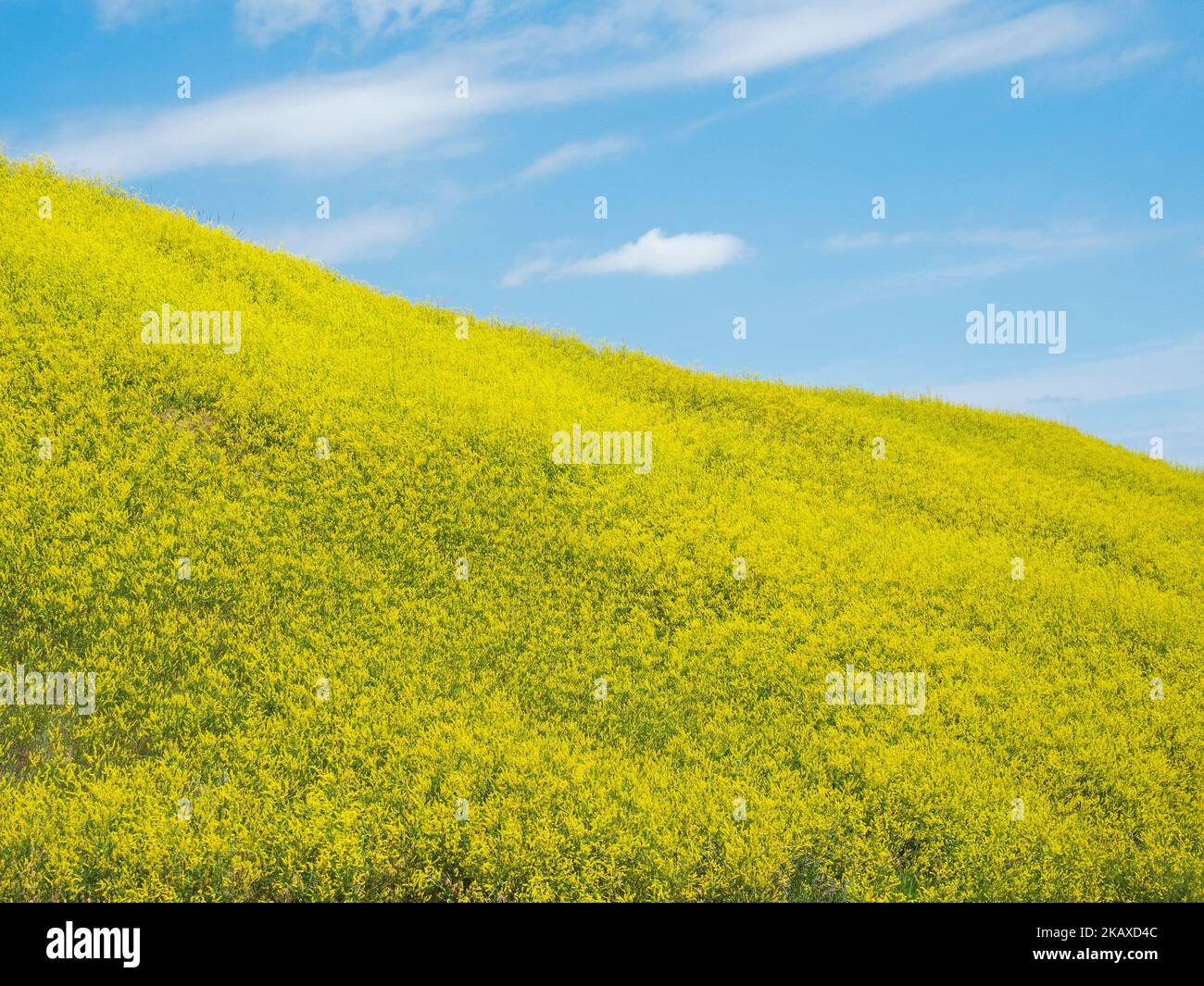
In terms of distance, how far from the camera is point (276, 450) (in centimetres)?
1895

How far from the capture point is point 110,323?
69.6ft

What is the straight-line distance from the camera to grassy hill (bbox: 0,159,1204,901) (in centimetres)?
1055

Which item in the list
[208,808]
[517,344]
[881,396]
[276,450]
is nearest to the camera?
[208,808]

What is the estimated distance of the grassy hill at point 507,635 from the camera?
34.6 feet

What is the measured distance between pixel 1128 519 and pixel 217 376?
2491 centimetres

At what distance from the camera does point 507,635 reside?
1538 centimetres

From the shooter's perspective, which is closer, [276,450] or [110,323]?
[276,450]

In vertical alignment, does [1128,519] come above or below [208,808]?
above

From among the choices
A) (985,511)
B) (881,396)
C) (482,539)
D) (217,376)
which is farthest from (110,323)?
(881,396)
